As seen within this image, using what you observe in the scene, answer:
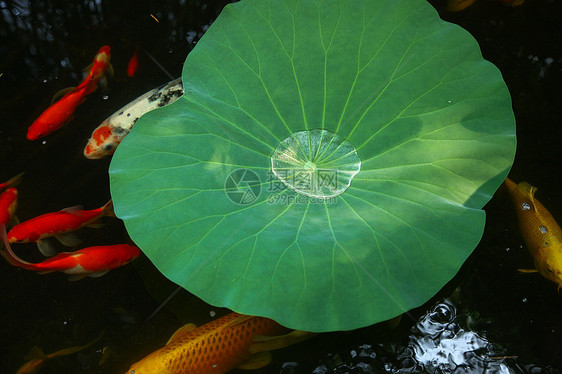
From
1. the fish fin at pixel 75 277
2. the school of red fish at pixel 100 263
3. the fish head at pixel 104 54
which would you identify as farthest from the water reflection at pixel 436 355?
the fish head at pixel 104 54

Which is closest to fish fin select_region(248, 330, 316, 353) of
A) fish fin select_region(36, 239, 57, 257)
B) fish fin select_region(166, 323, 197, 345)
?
fish fin select_region(166, 323, 197, 345)

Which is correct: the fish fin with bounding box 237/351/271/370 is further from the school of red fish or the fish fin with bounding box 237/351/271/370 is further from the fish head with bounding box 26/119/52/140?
the fish head with bounding box 26/119/52/140

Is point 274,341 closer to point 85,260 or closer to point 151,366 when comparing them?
point 151,366

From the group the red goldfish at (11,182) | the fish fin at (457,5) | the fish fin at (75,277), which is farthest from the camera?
the fish fin at (457,5)

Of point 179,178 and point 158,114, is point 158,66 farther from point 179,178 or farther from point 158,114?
point 179,178

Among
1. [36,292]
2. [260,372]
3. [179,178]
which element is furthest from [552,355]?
[36,292]

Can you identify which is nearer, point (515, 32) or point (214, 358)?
point (214, 358)

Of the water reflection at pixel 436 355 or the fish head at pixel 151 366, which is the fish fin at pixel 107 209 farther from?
the water reflection at pixel 436 355

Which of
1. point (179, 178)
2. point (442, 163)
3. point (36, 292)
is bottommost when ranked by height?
point (36, 292)
